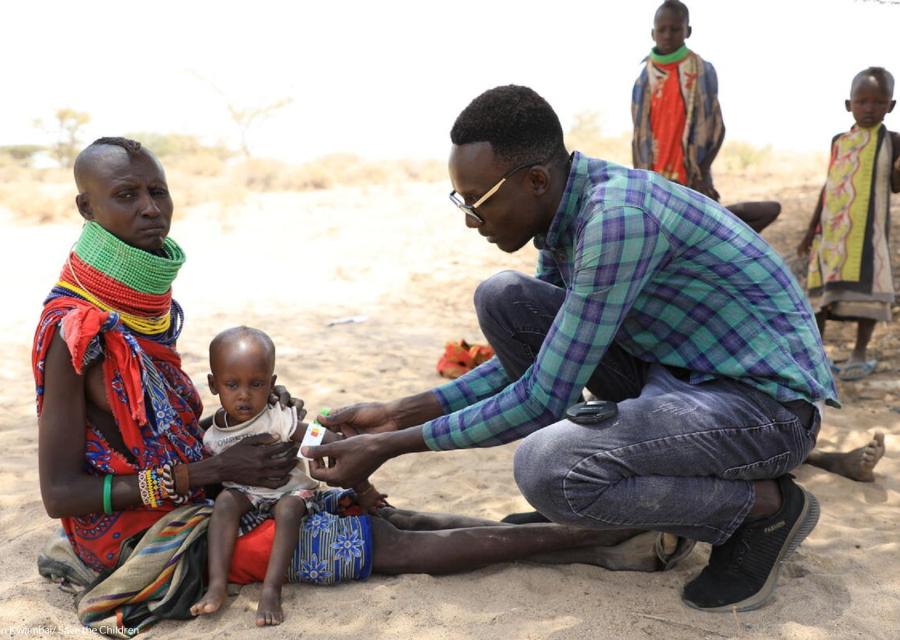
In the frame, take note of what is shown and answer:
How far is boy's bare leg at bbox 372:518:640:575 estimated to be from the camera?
2.44 meters

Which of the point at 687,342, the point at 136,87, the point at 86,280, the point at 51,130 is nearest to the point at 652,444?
the point at 687,342

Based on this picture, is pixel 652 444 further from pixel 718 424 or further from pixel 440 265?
pixel 440 265

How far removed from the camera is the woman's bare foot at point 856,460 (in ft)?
10.2

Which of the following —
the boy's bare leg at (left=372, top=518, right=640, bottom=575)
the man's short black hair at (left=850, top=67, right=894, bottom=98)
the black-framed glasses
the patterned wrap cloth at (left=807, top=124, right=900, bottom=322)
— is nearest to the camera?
the black-framed glasses

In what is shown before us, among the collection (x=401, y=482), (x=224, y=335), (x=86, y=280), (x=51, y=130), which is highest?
(x=51, y=130)

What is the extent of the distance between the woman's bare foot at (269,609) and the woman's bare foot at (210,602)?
108 millimetres

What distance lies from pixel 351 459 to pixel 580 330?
756mm

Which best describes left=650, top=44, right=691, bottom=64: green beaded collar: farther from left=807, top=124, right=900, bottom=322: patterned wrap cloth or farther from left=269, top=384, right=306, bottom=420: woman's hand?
left=269, top=384, right=306, bottom=420: woman's hand

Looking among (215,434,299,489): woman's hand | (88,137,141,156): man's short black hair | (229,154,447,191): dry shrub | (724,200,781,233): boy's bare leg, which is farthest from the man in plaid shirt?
(229,154,447,191): dry shrub

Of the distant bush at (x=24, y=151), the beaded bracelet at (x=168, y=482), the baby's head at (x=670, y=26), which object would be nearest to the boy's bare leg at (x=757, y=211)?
the baby's head at (x=670, y=26)

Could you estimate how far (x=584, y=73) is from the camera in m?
48.3

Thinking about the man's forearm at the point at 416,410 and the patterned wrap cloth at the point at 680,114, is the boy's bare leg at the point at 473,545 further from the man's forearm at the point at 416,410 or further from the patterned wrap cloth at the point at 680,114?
the patterned wrap cloth at the point at 680,114

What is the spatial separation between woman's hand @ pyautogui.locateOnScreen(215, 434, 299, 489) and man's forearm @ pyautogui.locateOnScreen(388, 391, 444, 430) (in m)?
0.40

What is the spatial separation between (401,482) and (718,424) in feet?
5.03
